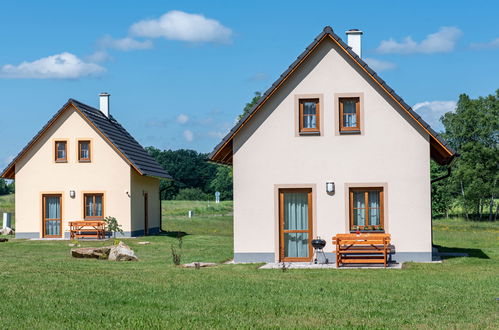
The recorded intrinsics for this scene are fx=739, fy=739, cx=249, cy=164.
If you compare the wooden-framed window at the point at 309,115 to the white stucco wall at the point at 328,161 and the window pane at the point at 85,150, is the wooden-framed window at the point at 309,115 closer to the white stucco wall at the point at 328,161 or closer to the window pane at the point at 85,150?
the white stucco wall at the point at 328,161

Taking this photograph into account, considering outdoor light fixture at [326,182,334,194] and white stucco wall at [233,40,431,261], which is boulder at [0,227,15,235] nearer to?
white stucco wall at [233,40,431,261]

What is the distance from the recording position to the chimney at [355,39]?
2179cm

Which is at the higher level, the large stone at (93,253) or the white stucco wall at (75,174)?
the white stucco wall at (75,174)

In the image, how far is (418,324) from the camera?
1006 cm

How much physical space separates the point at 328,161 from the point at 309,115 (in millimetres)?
1381

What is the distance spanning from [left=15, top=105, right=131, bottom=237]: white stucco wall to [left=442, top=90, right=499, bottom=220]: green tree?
31.5 m

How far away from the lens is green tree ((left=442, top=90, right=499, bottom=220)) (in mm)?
56812

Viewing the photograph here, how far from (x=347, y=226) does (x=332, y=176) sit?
4.63 ft

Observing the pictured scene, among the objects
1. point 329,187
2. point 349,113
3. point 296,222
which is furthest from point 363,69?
point 296,222

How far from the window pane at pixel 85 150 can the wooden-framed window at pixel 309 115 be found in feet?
53.9

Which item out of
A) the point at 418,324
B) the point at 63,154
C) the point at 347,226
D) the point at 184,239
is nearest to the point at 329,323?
the point at 418,324

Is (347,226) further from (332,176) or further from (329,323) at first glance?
(329,323)

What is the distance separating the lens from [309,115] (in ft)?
66.9

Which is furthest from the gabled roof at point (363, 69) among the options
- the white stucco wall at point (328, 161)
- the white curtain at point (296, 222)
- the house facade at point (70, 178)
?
the house facade at point (70, 178)
